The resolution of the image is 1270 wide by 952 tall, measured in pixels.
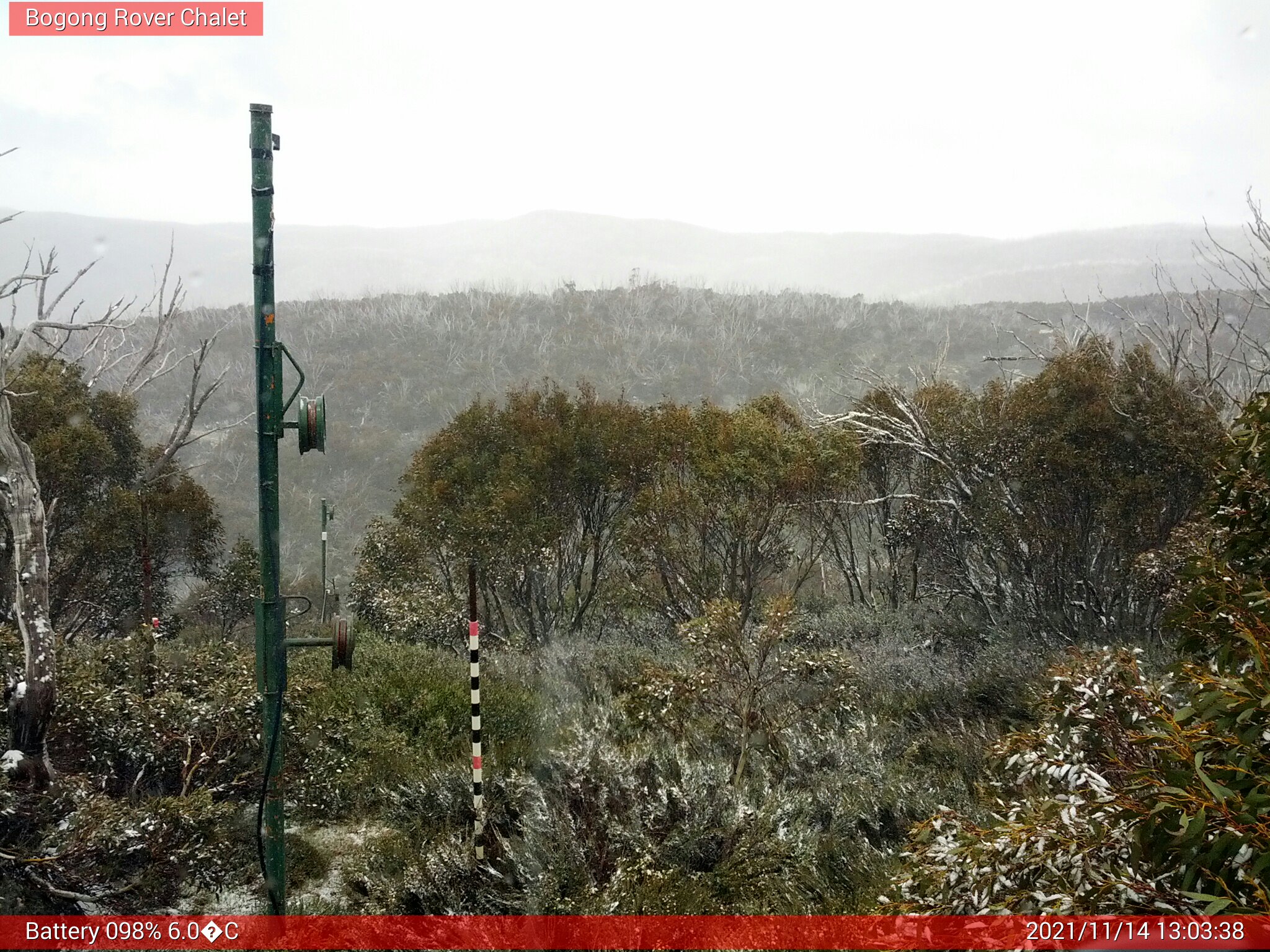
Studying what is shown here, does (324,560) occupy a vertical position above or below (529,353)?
below

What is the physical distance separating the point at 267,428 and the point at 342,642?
1.19m

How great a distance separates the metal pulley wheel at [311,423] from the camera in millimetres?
4398

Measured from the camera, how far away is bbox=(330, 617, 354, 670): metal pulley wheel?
4.51m

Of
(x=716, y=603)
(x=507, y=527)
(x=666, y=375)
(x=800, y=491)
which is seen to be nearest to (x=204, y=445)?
(x=666, y=375)

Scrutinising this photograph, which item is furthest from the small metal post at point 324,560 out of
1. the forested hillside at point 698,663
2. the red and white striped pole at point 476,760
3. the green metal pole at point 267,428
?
the green metal pole at point 267,428

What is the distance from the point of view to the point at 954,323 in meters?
46.0

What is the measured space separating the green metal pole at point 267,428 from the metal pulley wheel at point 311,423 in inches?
4.2

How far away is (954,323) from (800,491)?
38.0m

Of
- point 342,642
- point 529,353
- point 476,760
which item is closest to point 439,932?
point 476,760

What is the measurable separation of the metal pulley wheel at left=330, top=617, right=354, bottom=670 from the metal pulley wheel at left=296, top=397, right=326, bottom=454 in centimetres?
93

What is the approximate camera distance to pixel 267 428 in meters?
4.37

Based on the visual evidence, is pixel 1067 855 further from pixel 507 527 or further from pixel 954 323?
pixel 954 323

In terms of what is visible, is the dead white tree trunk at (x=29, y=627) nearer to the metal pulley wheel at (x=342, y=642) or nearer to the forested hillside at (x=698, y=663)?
the forested hillside at (x=698, y=663)

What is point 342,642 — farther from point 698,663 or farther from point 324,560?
point 324,560
